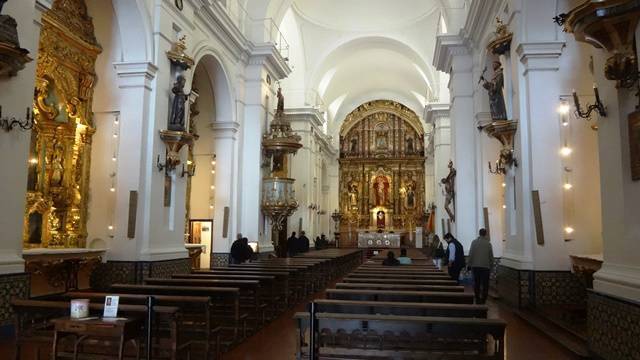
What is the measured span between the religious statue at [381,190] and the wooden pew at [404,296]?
28.2 meters

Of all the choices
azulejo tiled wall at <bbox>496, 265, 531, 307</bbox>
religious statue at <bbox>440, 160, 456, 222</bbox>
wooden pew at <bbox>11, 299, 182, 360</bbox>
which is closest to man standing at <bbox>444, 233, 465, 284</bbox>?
azulejo tiled wall at <bbox>496, 265, 531, 307</bbox>

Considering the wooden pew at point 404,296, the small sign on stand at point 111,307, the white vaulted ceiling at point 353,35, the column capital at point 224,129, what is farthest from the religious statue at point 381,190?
the small sign on stand at point 111,307

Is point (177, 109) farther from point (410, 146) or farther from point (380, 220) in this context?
point (410, 146)

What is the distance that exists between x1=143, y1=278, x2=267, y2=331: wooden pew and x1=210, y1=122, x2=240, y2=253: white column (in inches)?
256

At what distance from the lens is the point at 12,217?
586 cm

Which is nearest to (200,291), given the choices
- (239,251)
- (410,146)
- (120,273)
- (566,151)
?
(120,273)

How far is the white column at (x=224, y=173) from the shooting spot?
13.6 meters

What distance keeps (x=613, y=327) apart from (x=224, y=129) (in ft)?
35.7

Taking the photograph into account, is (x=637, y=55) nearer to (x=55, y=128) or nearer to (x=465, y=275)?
(x=55, y=128)

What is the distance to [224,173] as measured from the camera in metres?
13.7

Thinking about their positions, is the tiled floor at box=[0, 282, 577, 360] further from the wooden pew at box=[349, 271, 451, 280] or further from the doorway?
the doorway

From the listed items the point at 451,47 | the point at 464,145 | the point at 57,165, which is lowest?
the point at 57,165

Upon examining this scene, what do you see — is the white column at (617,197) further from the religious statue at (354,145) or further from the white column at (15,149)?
the religious statue at (354,145)

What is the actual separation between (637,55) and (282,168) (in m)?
12.5
